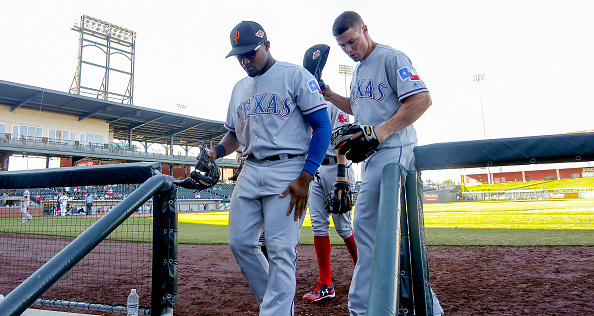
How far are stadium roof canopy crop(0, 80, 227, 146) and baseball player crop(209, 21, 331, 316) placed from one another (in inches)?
1095

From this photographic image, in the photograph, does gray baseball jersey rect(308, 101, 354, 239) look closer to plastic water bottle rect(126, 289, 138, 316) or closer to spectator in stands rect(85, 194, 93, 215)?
plastic water bottle rect(126, 289, 138, 316)

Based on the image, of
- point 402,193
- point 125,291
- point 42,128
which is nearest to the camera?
point 402,193

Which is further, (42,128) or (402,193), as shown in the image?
(42,128)

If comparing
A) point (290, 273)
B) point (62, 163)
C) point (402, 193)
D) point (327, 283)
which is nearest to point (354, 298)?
point (290, 273)

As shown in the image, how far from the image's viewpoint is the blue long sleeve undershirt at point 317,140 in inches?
81.6

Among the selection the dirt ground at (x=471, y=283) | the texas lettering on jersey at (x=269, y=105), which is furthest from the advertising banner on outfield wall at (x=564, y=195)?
the texas lettering on jersey at (x=269, y=105)

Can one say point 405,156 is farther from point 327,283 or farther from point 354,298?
point 327,283

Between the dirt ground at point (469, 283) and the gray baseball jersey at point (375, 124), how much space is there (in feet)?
3.20

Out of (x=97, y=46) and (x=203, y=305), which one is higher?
(x=97, y=46)

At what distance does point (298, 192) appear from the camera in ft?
6.68

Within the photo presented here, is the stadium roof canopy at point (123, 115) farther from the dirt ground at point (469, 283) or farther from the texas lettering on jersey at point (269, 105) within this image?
the texas lettering on jersey at point (269, 105)

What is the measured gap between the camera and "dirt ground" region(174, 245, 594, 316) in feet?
9.22

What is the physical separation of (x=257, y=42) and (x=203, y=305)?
82.4 inches

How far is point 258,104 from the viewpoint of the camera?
2234 millimetres
